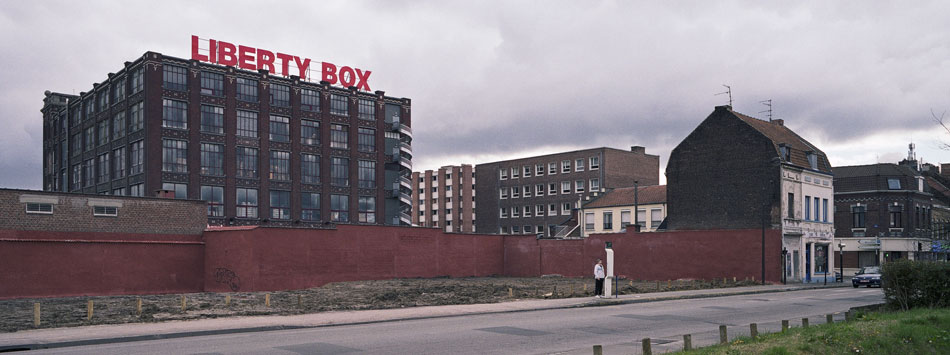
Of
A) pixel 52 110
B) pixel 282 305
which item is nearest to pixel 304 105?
pixel 52 110

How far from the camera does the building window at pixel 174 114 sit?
60.6m

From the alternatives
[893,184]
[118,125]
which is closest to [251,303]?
[118,125]

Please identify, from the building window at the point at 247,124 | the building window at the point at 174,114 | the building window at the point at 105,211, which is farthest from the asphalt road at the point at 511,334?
the building window at the point at 247,124

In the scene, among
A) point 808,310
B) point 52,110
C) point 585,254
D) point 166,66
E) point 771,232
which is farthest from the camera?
point 52,110

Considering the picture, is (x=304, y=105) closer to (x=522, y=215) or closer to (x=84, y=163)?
(x=84, y=163)

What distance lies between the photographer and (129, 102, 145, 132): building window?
6072 centimetres

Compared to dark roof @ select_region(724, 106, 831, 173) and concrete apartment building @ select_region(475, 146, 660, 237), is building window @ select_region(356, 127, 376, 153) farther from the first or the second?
dark roof @ select_region(724, 106, 831, 173)

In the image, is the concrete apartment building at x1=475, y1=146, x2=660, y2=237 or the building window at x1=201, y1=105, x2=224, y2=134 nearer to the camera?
the building window at x1=201, y1=105, x2=224, y2=134

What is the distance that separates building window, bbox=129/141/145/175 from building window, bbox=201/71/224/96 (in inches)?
258

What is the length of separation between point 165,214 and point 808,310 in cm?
3090

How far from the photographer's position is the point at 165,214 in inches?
1553

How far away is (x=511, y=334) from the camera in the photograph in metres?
17.8

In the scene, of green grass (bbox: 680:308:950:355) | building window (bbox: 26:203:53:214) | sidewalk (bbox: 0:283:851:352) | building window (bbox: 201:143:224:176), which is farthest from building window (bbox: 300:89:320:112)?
green grass (bbox: 680:308:950:355)

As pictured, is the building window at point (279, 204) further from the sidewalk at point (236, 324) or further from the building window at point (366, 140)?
the sidewalk at point (236, 324)
